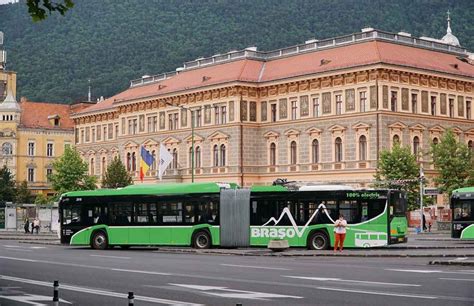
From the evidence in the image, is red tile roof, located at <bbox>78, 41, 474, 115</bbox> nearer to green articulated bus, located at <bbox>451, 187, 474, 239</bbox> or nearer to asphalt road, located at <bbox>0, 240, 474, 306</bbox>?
green articulated bus, located at <bbox>451, 187, 474, 239</bbox>

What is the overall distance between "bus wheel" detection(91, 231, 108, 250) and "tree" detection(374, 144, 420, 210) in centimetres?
3211

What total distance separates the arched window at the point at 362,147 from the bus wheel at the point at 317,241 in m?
37.8

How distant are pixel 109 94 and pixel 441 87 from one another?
93.9m

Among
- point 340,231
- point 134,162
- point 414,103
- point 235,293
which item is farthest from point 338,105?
point 235,293

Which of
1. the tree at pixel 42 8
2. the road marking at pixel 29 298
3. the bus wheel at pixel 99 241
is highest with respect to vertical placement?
the tree at pixel 42 8

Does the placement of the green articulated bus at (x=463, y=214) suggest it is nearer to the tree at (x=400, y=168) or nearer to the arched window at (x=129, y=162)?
the tree at (x=400, y=168)

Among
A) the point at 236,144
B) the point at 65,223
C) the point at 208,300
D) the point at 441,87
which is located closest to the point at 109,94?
the point at 236,144

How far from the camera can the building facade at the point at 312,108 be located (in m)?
76.5

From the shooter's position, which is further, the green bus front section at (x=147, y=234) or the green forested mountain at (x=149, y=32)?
the green forested mountain at (x=149, y=32)

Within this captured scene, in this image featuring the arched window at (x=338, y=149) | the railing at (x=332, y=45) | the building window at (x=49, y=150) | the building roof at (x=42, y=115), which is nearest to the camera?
the arched window at (x=338, y=149)

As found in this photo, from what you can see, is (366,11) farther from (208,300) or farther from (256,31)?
(208,300)

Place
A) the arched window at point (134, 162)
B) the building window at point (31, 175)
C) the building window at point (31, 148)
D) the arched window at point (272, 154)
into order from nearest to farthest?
the arched window at point (272, 154)
the arched window at point (134, 162)
the building window at point (31, 148)
the building window at point (31, 175)

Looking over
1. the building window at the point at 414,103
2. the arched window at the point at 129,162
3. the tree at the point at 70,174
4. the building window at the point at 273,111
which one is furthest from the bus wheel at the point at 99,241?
the tree at the point at 70,174

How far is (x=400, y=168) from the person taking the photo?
7050cm
